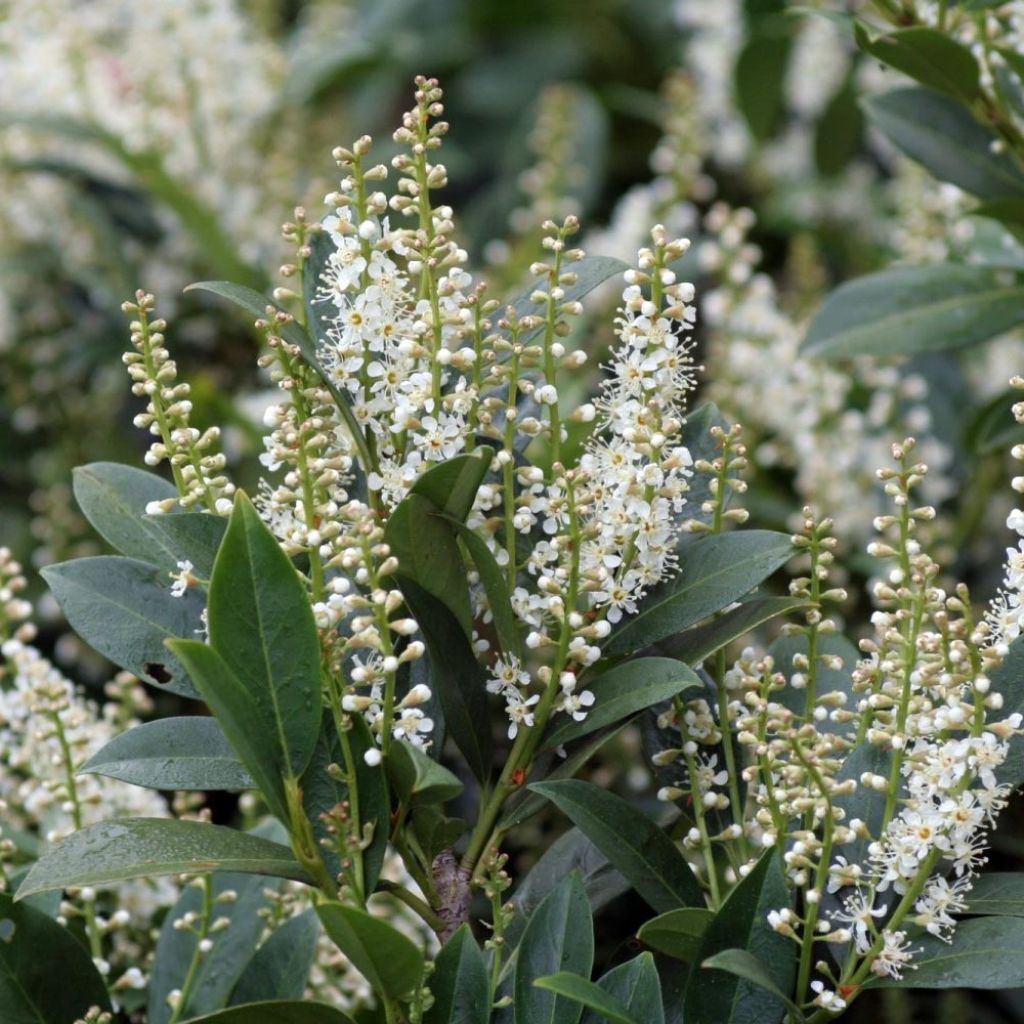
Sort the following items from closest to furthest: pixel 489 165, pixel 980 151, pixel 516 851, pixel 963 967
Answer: pixel 963 967
pixel 980 151
pixel 516 851
pixel 489 165

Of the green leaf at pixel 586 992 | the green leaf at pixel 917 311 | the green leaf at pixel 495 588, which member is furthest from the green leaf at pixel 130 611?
the green leaf at pixel 917 311

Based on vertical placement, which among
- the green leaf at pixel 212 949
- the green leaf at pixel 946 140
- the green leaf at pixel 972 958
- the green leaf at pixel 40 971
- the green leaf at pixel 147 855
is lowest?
the green leaf at pixel 212 949

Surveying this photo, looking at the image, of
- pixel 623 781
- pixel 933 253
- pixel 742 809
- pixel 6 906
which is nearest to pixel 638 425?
pixel 742 809

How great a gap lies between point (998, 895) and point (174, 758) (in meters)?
0.54

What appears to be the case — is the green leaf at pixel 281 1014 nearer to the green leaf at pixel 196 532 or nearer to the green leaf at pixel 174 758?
the green leaf at pixel 174 758

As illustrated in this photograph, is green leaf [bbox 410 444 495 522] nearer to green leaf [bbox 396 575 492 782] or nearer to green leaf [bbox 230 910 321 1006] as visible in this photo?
green leaf [bbox 396 575 492 782]

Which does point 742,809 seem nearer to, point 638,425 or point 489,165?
point 638,425

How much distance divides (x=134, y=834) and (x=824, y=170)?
7.66ft

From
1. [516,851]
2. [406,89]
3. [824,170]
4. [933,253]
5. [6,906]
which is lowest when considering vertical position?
[516,851]

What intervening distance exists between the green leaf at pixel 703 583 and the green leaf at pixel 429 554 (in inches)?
4.5

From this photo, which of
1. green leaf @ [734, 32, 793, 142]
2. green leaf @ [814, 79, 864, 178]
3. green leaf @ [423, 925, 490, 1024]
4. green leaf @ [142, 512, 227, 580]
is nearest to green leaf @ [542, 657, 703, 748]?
green leaf @ [423, 925, 490, 1024]

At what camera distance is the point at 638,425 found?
909mm

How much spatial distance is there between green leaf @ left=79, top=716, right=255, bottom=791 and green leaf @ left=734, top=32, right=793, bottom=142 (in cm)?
186

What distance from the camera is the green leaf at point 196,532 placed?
902mm
